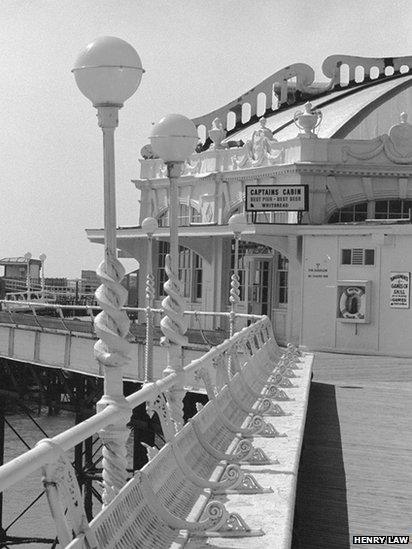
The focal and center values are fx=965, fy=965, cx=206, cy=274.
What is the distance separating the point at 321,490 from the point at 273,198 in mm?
19951

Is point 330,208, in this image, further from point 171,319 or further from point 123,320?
point 123,320

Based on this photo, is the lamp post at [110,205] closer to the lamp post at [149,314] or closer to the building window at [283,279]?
the lamp post at [149,314]

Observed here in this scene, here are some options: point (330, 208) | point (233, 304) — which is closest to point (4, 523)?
point (233, 304)

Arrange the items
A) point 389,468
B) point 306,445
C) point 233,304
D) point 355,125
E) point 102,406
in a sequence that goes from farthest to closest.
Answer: point 355,125
point 233,304
point 306,445
point 389,468
point 102,406

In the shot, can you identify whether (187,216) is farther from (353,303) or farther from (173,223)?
(173,223)

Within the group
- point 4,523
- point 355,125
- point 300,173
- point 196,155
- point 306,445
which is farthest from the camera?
point 196,155

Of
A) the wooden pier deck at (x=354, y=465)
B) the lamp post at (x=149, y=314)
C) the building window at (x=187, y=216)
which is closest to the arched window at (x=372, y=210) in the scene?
the building window at (x=187, y=216)

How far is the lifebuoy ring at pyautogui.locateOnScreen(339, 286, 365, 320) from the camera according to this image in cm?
2433

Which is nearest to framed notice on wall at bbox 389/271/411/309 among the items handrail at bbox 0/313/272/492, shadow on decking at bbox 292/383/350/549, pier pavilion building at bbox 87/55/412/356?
pier pavilion building at bbox 87/55/412/356

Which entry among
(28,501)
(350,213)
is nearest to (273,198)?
(350,213)

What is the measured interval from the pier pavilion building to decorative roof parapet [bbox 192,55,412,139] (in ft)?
3.70

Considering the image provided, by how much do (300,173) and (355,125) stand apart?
4061mm

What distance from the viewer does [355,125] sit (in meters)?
32.5

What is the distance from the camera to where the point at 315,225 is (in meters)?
25.5
